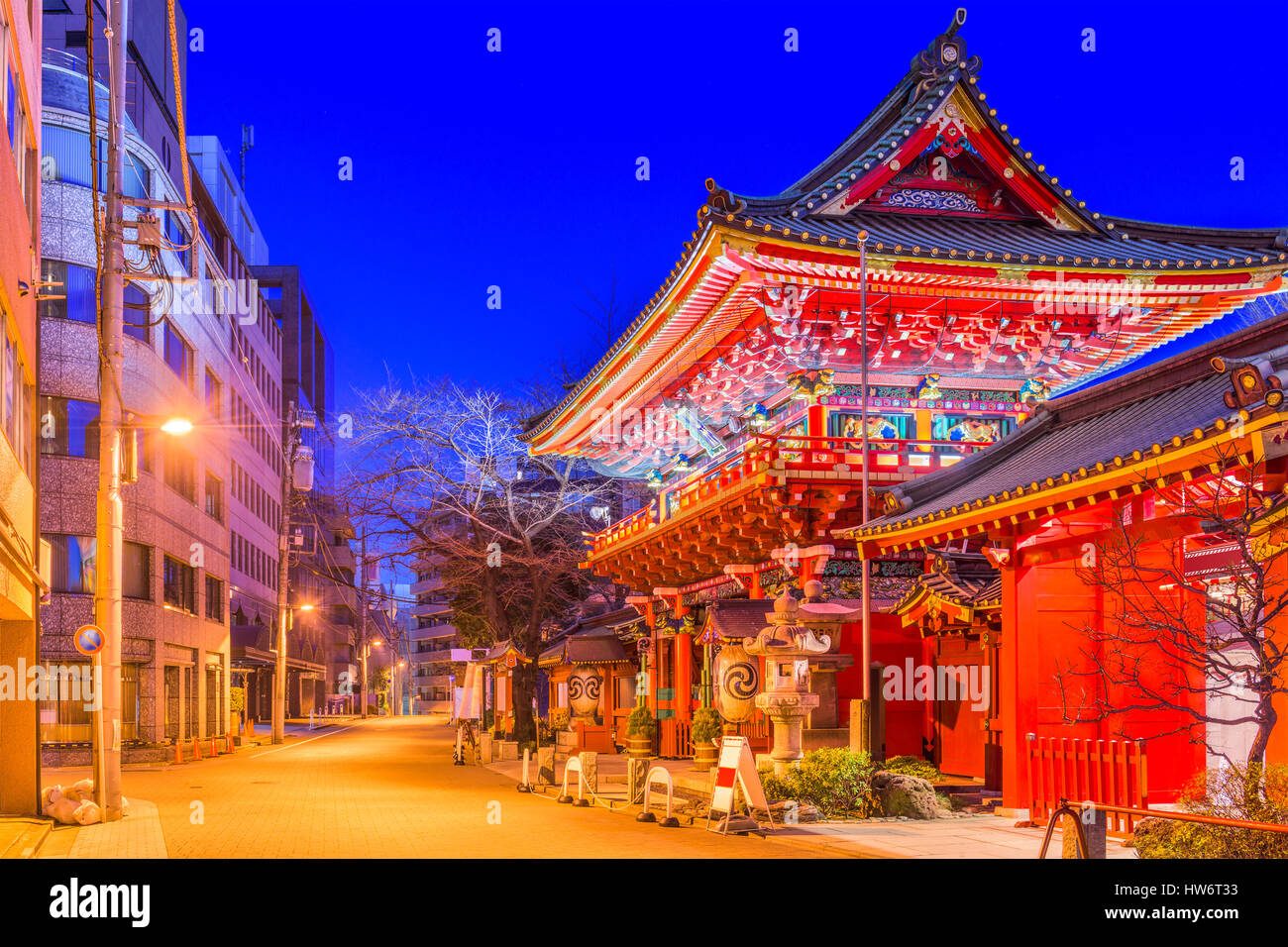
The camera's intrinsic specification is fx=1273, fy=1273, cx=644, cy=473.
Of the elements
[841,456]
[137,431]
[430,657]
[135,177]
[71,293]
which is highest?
[135,177]

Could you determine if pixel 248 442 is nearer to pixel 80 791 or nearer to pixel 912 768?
pixel 80 791

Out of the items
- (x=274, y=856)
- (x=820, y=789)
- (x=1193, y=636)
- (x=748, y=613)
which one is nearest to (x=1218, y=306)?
(x=748, y=613)

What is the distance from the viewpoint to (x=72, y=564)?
118 ft

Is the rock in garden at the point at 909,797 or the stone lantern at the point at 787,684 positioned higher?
the stone lantern at the point at 787,684

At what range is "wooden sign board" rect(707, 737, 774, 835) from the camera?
1528cm

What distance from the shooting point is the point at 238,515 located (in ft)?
187

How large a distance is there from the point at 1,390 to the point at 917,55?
16.2 metres

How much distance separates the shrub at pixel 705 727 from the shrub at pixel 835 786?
1021cm

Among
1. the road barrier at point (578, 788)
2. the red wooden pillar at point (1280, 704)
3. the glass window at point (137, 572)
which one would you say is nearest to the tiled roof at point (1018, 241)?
the road barrier at point (578, 788)

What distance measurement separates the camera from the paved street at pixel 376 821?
1411cm

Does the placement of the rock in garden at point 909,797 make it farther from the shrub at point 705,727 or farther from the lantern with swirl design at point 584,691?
the lantern with swirl design at point 584,691

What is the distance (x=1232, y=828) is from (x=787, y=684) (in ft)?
28.5

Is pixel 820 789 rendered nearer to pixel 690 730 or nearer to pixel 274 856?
pixel 274 856

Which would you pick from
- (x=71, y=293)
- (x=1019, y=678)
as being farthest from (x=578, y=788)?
(x=71, y=293)
